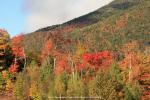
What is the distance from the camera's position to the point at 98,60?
14388 cm

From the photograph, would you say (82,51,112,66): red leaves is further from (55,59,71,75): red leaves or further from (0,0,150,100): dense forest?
(55,59,71,75): red leaves

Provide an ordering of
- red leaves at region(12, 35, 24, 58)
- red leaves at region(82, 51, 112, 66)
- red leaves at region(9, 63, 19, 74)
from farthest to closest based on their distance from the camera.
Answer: red leaves at region(82, 51, 112, 66)
red leaves at region(12, 35, 24, 58)
red leaves at region(9, 63, 19, 74)

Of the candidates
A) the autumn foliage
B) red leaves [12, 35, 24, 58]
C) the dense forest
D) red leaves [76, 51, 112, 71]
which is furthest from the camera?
the autumn foliage

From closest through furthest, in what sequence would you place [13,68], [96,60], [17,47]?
1. [13,68]
2. [17,47]
3. [96,60]

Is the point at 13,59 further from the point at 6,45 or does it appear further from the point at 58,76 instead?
the point at 58,76

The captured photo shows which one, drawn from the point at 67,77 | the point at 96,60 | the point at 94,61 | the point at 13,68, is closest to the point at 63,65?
the point at 94,61

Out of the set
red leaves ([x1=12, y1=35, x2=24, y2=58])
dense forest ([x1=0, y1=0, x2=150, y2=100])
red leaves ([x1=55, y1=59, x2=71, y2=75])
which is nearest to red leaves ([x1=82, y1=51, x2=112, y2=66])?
dense forest ([x1=0, y1=0, x2=150, y2=100])

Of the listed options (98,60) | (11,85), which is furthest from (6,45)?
(98,60)

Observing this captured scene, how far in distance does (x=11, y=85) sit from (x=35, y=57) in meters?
22.1

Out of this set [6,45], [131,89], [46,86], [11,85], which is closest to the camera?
[131,89]

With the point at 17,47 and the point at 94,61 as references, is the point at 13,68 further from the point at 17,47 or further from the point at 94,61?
the point at 94,61

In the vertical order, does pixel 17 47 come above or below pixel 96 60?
above

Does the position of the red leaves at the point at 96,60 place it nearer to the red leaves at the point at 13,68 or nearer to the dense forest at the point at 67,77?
the dense forest at the point at 67,77

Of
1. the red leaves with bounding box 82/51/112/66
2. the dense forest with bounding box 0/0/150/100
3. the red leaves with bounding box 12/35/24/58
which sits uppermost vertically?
the red leaves with bounding box 12/35/24/58
